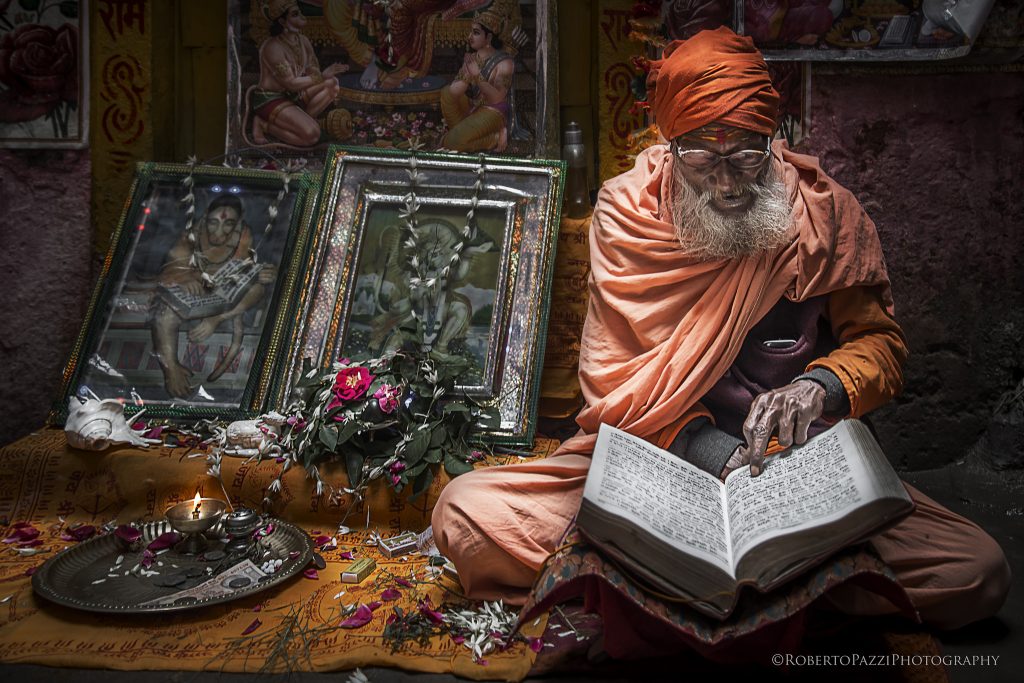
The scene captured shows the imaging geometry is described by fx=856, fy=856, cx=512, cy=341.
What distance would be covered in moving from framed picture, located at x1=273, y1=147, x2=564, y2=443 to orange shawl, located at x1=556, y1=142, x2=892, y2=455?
34.4 inches

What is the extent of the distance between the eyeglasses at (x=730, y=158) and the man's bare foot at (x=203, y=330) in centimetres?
225

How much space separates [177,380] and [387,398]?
104 cm

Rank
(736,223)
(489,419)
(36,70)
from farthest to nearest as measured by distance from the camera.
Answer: (36,70)
(489,419)
(736,223)

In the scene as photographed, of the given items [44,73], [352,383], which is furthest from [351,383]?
[44,73]

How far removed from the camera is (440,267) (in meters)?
3.80

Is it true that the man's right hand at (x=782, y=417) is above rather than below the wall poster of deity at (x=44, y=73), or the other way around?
below

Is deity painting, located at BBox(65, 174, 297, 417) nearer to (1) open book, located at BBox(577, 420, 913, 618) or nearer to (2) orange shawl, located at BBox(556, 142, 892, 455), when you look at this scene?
(2) orange shawl, located at BBox(556, 142, 892, 455)

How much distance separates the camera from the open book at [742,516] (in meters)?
1.89

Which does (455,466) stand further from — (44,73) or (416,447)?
(44,73)

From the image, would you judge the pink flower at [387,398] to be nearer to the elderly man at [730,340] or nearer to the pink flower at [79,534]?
the elderly man at [730,340]

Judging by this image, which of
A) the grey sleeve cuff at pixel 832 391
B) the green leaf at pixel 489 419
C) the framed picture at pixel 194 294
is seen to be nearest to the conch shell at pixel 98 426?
the framed picture at pixel 194 294

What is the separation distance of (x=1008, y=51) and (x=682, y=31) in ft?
4.55

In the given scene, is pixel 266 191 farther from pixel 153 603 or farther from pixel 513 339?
pixel 153 603

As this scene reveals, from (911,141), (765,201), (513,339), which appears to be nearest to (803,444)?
(765,201)
